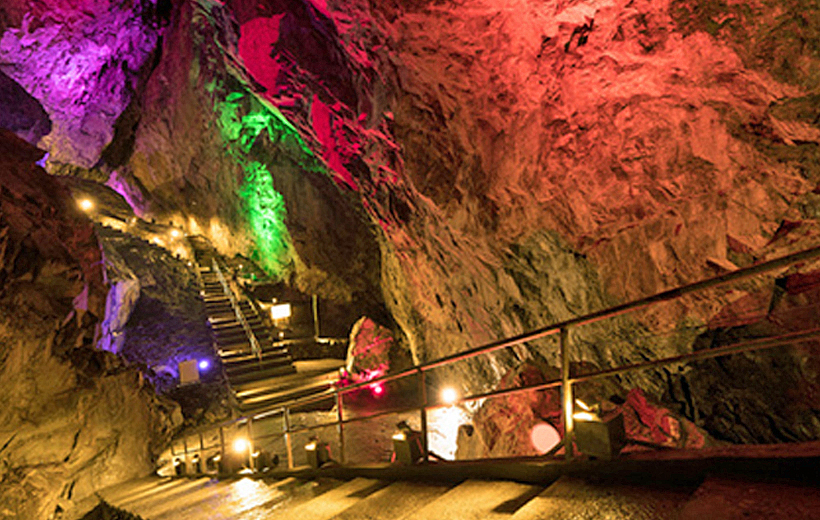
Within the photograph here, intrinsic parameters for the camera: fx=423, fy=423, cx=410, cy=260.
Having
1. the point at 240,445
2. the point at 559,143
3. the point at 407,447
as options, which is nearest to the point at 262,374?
the point at 240,445

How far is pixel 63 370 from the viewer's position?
7824mm

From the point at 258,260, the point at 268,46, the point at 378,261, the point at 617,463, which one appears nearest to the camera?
the point at 617,463

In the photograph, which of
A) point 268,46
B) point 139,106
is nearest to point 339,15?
point 268,46

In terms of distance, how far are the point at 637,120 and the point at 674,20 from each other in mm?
846

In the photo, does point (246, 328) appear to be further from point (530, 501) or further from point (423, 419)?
point (530, 501)

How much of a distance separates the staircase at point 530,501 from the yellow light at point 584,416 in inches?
12.0

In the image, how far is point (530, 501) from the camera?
2.15m

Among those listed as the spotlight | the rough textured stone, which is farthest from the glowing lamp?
the spotlight

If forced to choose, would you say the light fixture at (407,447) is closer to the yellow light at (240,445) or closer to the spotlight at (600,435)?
the spotlight at (600,435)

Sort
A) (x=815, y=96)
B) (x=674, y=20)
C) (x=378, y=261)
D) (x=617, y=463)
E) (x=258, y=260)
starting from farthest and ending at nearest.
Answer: (x=258, y=260) → (x=378, y=261) → (x=674, y=20) → (x=815, y=96) → (x=617, y=463)

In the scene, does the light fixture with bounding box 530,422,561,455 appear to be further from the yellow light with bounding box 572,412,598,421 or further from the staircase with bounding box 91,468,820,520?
the yellow light with bounding box 572,412,598,421

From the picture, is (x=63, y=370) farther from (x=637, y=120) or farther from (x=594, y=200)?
(x=637, y=120)

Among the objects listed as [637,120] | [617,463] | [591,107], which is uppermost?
[591,107]

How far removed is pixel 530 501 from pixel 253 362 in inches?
470
